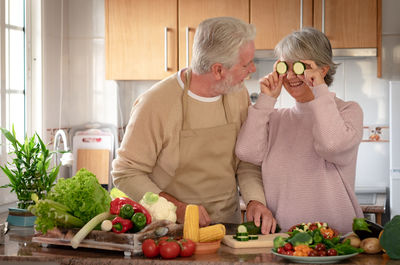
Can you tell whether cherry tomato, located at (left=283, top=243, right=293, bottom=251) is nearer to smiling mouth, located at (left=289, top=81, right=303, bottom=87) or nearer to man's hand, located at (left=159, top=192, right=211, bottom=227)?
man's hand, located at (left=159, top=192, right=211, bottom=227)

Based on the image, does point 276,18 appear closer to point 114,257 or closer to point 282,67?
point 282,67

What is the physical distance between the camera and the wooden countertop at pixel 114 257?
184cm

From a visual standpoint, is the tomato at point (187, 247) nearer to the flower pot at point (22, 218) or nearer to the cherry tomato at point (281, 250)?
the cherry tomato at point (281, 250)

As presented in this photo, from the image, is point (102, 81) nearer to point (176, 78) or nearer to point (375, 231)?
point (176, 78)

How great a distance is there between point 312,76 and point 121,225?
0.88m

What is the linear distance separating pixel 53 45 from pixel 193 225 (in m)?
2.81

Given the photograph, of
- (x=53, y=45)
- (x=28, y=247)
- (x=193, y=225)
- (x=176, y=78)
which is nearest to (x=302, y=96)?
(x=176, y=78)

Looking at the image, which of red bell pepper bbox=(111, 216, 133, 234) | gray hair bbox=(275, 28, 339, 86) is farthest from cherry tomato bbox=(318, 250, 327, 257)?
gray hair bbox=(275, 28, 339, 86)

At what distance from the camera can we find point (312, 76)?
228cm

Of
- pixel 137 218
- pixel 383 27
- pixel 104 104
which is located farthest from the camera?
pixel 104 104

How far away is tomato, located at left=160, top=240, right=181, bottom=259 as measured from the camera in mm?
1866

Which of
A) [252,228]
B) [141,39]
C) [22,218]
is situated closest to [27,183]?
[22,218]

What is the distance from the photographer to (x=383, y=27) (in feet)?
14.3

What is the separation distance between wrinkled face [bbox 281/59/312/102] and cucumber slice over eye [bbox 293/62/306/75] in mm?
59
